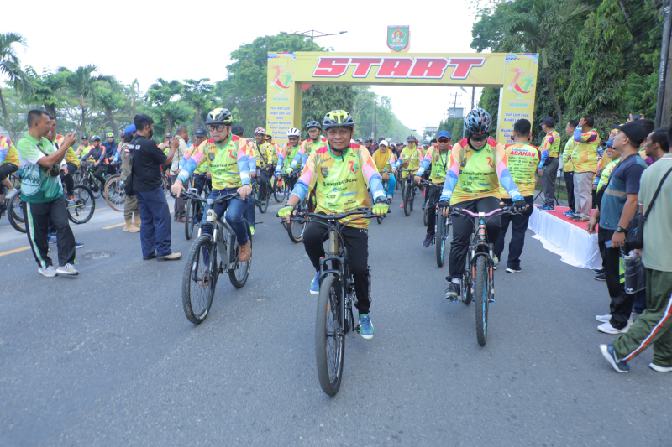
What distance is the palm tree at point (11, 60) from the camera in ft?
75.5

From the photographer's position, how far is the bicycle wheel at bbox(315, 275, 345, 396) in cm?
335

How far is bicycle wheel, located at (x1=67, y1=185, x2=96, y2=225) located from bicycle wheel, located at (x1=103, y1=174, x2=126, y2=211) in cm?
126

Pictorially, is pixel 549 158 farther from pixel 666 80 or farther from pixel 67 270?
pixel 67 270

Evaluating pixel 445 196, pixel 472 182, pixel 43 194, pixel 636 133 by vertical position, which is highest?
pixel 636 133

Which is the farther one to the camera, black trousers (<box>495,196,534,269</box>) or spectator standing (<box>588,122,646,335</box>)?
black trousers (<box>495,196,534,269</box>)

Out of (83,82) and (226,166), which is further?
(83,82)

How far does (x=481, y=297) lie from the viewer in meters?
4.40

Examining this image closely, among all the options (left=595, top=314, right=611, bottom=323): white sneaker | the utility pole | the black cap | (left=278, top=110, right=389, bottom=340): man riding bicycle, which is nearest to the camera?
(left=278, top=110, right=389, bottom=340): man riding bicycle

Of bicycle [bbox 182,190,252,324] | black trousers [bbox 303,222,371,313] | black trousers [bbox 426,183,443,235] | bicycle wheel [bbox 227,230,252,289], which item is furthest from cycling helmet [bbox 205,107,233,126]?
black trousers [bbox 426,183,443,235]

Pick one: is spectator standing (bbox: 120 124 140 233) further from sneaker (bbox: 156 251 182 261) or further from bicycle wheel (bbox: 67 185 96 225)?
sneaker (bbox: 156 251 182 261)

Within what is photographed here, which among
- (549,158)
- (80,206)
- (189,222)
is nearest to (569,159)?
(549,158)

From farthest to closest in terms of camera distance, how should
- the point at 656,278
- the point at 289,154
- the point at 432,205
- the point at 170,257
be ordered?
the point at 289,154 < the point at 432,205 < the point at 170,257 < the point at 656,278

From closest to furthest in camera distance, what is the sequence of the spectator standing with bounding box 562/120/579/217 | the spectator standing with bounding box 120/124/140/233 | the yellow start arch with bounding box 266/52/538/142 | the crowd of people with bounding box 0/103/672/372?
1. the crowd of people with bounding box 0/103/672/372
2. the spectator standing with bounding box 120/124/140/233
3. the spectator standing with bounding box 562/120/579/217
4. the yellow start arch with bounding box 266/52/538/142

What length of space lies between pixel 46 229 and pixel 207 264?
9.16ft
